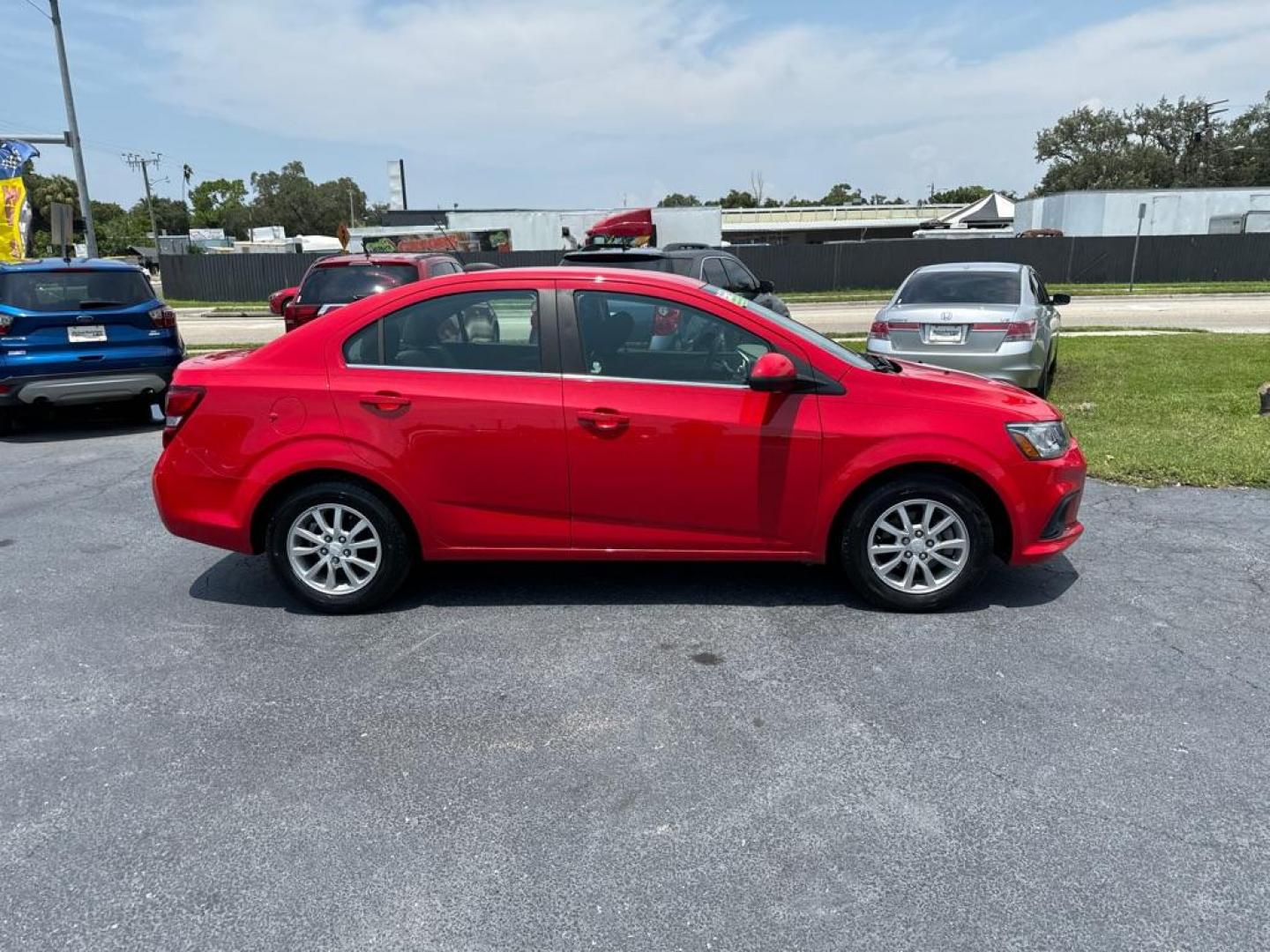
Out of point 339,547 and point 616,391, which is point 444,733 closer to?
point 339,547

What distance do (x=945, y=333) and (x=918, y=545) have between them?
5271 mm

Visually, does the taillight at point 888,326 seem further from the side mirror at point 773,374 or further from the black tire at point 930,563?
the side mirror at point 773,374

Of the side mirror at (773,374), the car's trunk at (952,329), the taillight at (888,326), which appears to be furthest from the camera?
the taillight at (888,326)

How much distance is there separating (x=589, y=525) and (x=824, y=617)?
126 cm

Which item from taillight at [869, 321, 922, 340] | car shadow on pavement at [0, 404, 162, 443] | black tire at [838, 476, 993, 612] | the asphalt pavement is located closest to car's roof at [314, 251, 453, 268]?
car shadow on pavement at [0, 404, 162, 443]

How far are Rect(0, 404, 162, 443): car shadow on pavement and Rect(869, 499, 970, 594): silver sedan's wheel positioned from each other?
8264 millimetres

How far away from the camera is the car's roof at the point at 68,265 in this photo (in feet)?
Result: 29.3

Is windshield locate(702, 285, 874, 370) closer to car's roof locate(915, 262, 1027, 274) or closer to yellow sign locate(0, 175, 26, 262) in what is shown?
car's roof locate(915, 262, 1027, 274)

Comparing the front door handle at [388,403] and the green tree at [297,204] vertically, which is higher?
the green tree at [297,204]

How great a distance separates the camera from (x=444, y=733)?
3.50 m

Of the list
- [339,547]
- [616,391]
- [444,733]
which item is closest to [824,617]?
[616,391]

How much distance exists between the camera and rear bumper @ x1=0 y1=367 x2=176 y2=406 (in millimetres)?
8750

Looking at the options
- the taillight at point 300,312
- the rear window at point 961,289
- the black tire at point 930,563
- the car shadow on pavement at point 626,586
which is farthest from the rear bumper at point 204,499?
the rear window at point 961,289

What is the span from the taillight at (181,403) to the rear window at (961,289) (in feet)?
24.6
